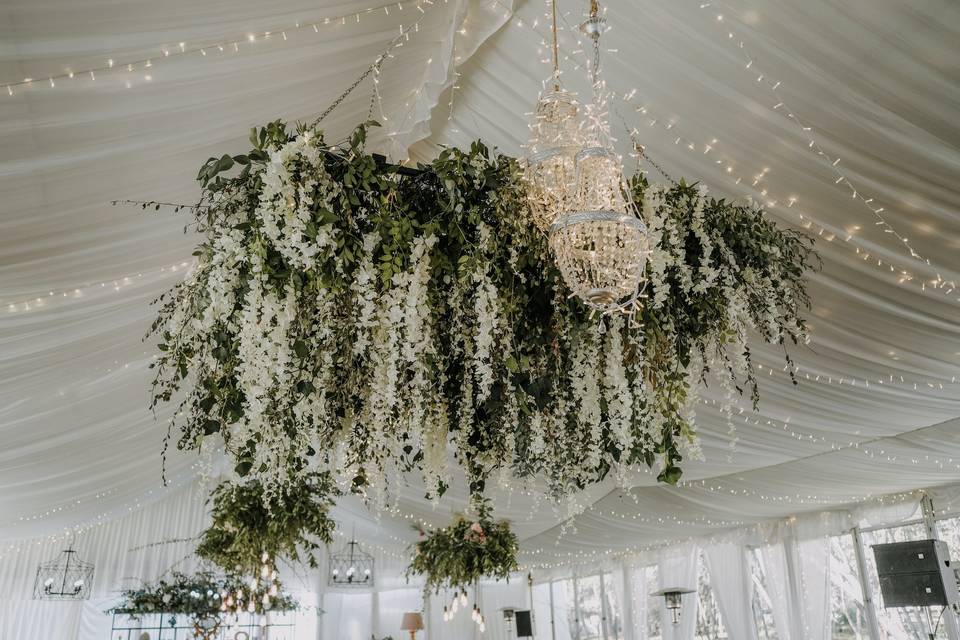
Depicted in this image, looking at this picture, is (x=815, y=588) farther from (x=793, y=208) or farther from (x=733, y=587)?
(x=793, y=208)

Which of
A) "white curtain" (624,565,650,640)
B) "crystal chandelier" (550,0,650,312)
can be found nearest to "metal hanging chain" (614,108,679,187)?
"crystal chandelier" (550,0,650,312)

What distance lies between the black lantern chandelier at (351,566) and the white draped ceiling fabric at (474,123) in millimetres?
9260

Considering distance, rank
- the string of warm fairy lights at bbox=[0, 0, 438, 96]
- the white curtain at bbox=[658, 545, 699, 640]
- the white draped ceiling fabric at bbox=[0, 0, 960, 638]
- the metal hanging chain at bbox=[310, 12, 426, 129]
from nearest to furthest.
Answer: the string of warm fairy lights at bbox=[0, 0, 438, 96], the white draped ceiling fabric at bbox=[0, 0, 960, 638], the metal hanging chain at bbox=[310, 12, 426, 129], the white curtain at bbox=[658, 545, 699, 640]

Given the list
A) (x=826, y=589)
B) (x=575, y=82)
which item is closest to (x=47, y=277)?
(x=575, y=82)

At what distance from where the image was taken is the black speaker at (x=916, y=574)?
291 inches

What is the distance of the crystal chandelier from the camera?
238 cm

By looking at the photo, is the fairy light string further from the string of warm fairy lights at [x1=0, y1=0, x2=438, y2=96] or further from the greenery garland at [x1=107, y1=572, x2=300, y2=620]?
the greenery garland at [x1=107, y1=572, x2=300, y2=620]

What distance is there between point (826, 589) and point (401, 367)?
8.99m

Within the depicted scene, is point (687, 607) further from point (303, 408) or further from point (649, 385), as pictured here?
point (303, 408)

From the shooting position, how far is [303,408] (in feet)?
8.86

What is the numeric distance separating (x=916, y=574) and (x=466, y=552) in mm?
4755

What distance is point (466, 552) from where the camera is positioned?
Answer: 321 inches

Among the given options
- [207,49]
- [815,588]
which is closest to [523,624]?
[815,588]

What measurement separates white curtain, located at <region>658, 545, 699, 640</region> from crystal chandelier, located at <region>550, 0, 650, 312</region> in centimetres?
1012
